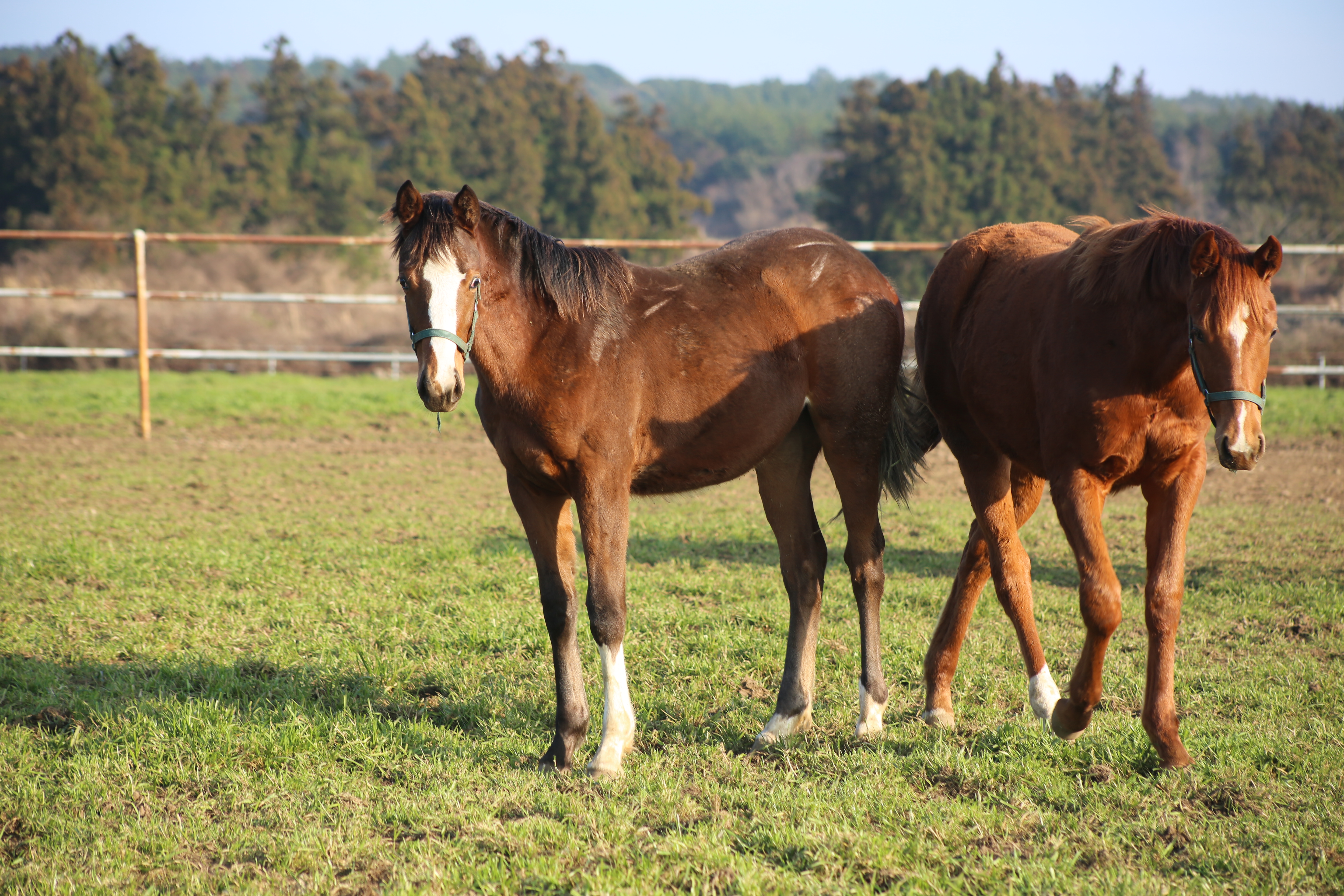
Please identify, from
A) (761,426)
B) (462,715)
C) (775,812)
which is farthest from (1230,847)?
(462,715)

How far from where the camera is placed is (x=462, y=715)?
3.75 meters

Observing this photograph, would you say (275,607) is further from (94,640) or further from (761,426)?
(761,426)

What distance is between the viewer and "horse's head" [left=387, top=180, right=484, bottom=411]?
297 centimetres

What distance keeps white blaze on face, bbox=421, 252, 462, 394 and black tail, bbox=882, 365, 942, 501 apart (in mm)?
1827

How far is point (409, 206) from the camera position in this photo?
10.1 feet

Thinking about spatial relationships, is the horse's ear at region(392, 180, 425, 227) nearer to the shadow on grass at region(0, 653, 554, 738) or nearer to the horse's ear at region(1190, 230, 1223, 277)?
the shadow on grass at region(0, 653, 554, 738)

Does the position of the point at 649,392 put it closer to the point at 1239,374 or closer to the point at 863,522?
the point at 863,522

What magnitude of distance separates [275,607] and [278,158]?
1296 inches

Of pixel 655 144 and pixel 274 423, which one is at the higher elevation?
pixel 655 144

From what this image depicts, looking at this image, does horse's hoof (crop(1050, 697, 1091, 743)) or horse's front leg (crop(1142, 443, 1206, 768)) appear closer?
horse's front leg (crop(1142, 443, 1206, 768))

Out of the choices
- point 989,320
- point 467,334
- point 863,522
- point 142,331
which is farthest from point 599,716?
point 142,331

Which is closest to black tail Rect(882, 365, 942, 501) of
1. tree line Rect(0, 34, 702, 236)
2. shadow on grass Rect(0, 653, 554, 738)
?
shadow on grass Rect(0, 653, 554, 738)

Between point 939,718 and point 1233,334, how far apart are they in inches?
67.2

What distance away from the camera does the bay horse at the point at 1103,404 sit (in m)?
2.73
